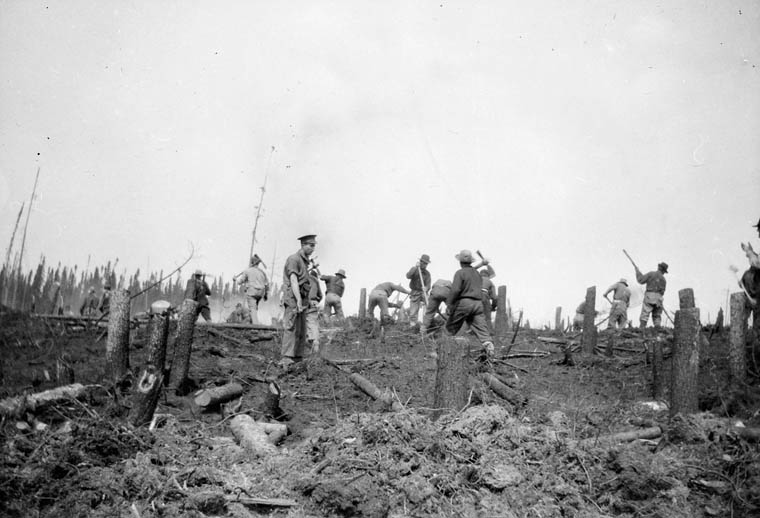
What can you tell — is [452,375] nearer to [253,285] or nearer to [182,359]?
[182,359]

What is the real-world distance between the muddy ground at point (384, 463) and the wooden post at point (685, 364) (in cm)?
25

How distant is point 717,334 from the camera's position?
1088 centimetres

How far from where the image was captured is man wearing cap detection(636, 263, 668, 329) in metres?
13.7

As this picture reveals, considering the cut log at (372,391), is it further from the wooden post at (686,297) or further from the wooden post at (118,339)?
the wooden post at (686,297)

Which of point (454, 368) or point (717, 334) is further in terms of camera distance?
point (717, 334)

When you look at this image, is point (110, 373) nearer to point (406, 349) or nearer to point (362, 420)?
point (362, 420)

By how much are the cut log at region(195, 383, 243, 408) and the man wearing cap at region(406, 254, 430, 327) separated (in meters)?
8.29

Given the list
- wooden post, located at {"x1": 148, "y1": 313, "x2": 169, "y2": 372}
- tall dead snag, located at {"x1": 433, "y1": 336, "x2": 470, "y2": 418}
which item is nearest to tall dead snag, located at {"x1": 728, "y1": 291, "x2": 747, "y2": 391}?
tall dead snag, located at {"x1": 433, "y1": 336, "x2": 470, "y2": 418}

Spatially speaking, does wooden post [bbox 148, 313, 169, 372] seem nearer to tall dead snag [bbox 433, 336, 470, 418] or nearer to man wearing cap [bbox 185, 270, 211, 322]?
tall dead snag [bbox 433, 336, 470, 418]

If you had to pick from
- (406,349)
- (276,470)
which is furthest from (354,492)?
(406,349)

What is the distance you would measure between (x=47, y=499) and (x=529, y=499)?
4.03m

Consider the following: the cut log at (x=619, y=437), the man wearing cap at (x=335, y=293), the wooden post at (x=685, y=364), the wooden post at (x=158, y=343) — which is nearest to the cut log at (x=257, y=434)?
the wooden post at (x=158, y=343)

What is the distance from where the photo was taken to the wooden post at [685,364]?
594 centimetres

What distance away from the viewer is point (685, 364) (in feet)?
19.6
